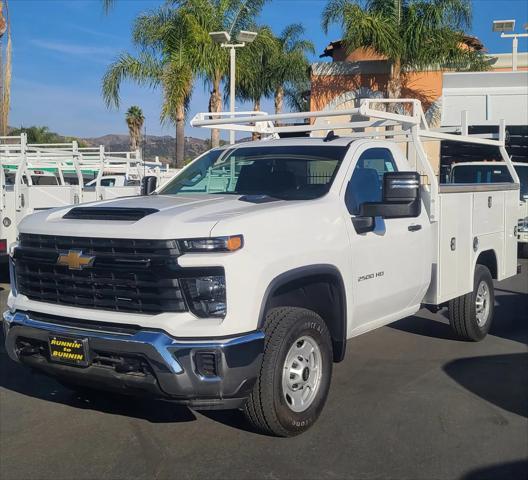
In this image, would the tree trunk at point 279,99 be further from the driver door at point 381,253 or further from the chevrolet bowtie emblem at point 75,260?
the chevrolet bowtie emblem at point 75,260

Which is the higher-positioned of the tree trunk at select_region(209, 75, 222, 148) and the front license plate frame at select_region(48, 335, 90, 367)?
the tree trunk at select_region(209, 75, 222, 148)

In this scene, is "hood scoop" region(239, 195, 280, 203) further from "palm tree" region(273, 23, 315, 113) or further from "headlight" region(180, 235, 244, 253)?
"palm tree" region(273, 23, 315, 113)

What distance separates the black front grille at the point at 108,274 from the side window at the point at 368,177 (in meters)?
1.72

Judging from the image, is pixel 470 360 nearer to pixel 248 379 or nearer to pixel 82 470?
pixel 248 379

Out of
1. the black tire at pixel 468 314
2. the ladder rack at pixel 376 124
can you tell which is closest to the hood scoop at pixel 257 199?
the ladder rack at pixel 376 124

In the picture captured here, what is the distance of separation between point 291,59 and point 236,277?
2670 centimetres

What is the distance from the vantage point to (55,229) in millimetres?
4457

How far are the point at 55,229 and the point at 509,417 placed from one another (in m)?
3.49

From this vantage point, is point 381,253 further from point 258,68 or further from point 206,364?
point 258,68

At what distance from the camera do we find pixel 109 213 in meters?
4.52

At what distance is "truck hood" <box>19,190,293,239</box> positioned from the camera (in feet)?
13.3

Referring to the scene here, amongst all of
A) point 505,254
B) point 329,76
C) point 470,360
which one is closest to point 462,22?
point 329,76

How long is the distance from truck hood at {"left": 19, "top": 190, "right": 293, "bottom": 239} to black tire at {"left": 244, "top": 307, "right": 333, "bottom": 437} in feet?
2.42

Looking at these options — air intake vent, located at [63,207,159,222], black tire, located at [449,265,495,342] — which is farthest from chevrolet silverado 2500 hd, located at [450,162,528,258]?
air intake vent, located at [63,207,159,222]
